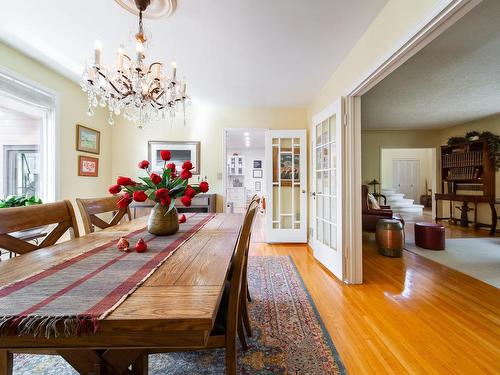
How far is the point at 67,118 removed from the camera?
291 centimetres

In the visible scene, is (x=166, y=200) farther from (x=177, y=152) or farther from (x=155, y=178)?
(x=177, y=152)

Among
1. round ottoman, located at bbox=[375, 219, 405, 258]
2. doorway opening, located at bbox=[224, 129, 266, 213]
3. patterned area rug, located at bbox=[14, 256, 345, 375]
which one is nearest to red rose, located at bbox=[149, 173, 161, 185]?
patterned area rug, located at bbox=[14, 256, 345, 375]

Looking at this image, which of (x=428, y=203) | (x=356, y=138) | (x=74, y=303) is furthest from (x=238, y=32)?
(x=428, y=203)

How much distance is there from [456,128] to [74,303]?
25.1 feet

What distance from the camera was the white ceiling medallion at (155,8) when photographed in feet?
5.23

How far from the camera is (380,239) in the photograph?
10.4 ft

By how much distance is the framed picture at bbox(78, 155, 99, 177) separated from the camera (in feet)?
10.3

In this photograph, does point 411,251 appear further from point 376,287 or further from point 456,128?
point 456,128

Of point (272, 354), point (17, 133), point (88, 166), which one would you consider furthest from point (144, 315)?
point (88, 166)

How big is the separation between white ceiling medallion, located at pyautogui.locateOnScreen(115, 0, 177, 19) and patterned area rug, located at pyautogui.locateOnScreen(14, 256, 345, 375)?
2407 mm

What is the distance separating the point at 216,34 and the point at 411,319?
287 cm

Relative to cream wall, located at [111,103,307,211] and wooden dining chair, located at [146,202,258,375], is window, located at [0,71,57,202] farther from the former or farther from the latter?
wooden dining chair, located at [146,202,258,375]

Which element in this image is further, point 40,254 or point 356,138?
point 356,138

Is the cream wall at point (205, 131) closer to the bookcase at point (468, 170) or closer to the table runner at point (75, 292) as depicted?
the table runner at point (75, 292)
